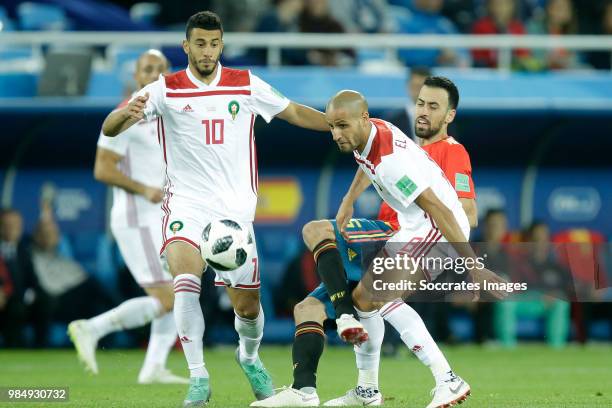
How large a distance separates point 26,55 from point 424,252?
8.85m

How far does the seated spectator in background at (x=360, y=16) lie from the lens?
16.6 meters

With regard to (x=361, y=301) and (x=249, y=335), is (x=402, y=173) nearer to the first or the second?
(x=361, y=301)

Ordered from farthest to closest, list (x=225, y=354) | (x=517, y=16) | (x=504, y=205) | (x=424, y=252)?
1. (x=517, y=16)
2. (x=504, y=205)
3. (x=225, y=354)
4. (x=424, y=252)

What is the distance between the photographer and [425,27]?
1739 centimetres

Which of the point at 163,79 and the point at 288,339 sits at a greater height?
the point at 163,79

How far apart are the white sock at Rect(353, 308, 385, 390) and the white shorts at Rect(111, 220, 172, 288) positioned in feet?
9.69

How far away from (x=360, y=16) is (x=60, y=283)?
5.18 meters

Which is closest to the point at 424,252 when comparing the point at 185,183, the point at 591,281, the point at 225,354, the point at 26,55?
the point at 591,281

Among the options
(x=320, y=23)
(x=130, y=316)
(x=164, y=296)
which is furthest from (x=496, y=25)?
(x=130, y=316)

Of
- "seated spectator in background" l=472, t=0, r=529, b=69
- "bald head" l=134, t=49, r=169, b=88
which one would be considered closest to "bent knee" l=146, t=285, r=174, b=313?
"bald head" l=134, t=49, r=169, b=88

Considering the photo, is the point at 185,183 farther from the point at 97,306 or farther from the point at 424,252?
the point at 97,306

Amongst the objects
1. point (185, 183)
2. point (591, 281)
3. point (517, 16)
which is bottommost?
point (591, 281)

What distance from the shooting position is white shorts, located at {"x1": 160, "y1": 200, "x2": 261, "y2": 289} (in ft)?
25.1

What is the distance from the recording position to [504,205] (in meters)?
16.1
